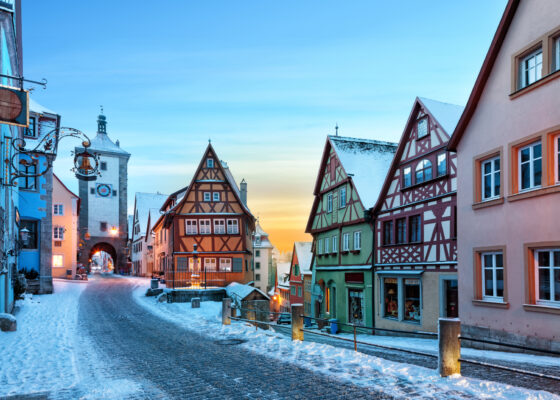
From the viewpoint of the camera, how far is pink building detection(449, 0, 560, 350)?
36.7ft

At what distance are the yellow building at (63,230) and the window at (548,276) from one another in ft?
118

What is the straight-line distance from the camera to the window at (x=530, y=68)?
11917mm

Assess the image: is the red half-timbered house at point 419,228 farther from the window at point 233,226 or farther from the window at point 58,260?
the window at point 58,260

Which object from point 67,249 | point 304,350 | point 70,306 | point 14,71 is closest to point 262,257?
point 67,249

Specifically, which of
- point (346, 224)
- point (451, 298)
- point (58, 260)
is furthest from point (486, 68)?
point (58, 260)

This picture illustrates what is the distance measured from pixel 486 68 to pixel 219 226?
79.7 feet

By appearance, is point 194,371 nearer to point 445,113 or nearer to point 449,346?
point 449,346

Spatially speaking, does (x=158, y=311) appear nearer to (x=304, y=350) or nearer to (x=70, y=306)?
(x=70, y=306)

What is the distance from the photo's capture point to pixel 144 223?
5559 centimetres

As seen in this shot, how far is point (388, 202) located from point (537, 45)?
10613mm

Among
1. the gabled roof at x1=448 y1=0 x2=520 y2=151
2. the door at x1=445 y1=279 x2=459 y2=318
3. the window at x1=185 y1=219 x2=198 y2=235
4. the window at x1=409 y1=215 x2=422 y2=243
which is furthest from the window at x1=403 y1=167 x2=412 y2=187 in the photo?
the window at x1=185 y1=219 x2=198 y2=235

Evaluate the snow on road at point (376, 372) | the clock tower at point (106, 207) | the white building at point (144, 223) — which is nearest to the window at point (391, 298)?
the snow on road at point (376, 372)

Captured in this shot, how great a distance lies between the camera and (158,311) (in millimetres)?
21344

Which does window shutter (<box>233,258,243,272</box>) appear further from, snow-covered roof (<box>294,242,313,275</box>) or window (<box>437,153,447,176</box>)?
window (<box>437,153,447,176</box>)
